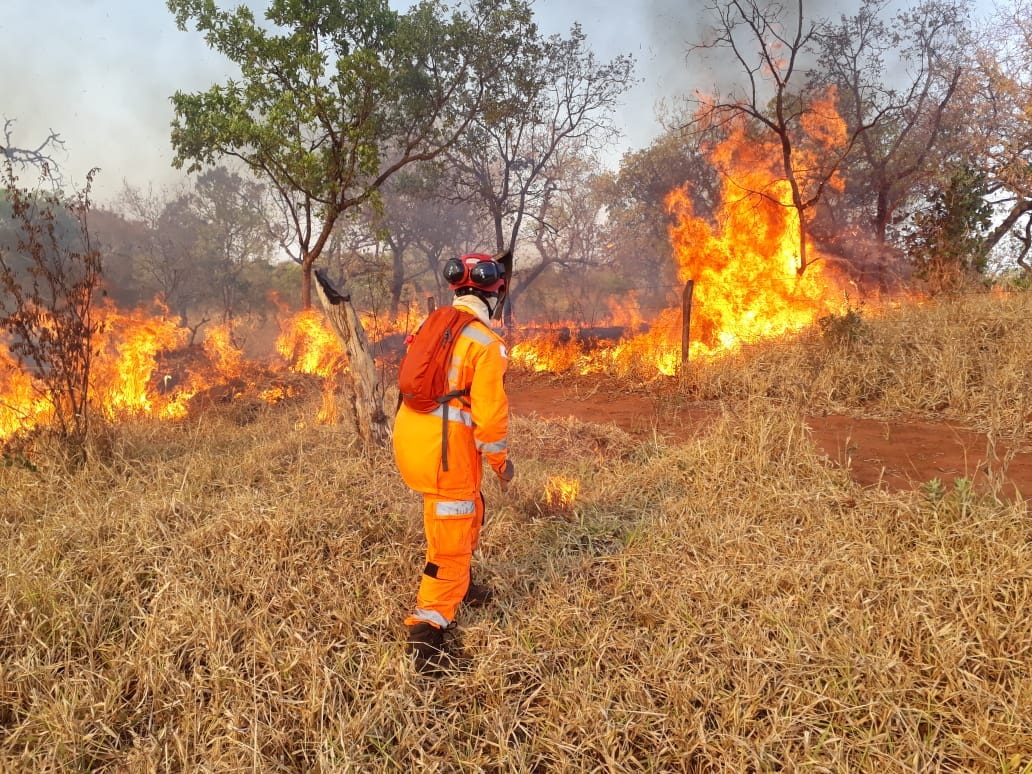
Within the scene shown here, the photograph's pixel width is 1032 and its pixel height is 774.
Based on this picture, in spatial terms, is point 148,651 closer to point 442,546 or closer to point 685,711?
point 442,546

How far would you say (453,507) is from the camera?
2748 mm

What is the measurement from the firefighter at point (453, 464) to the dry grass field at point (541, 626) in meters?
0.23

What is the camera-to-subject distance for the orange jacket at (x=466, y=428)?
2719 millimetres

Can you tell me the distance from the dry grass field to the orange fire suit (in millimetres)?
389

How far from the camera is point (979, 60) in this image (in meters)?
15.5

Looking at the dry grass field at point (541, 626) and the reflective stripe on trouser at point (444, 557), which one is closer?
the dry grass field at point (541, 626)

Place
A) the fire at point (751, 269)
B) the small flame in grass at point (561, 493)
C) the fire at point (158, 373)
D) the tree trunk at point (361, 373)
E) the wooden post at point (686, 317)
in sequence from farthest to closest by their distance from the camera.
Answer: the fire at point (751, 269), the wooden post at point (686, 317), the fire at point (158, 373), the tree trunk at point (361, 373), the small flame in grass at point (561, 493)

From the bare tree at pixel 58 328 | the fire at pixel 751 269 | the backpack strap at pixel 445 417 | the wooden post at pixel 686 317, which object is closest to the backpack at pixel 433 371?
the backpack strap at pixel 445 417

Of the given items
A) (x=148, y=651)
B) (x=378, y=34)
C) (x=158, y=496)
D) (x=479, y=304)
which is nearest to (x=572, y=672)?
(x=479, y=304)

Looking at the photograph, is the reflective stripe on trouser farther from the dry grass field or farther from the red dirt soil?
the red dirt soil

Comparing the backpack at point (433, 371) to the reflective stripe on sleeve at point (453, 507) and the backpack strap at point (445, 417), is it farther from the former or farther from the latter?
the reflective stripe on sleeve at point (453, 507)

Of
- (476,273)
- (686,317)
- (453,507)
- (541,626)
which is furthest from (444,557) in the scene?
(686,317)

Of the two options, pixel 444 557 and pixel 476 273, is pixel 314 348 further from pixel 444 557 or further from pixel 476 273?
pixel 444 557

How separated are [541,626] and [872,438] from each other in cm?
485
